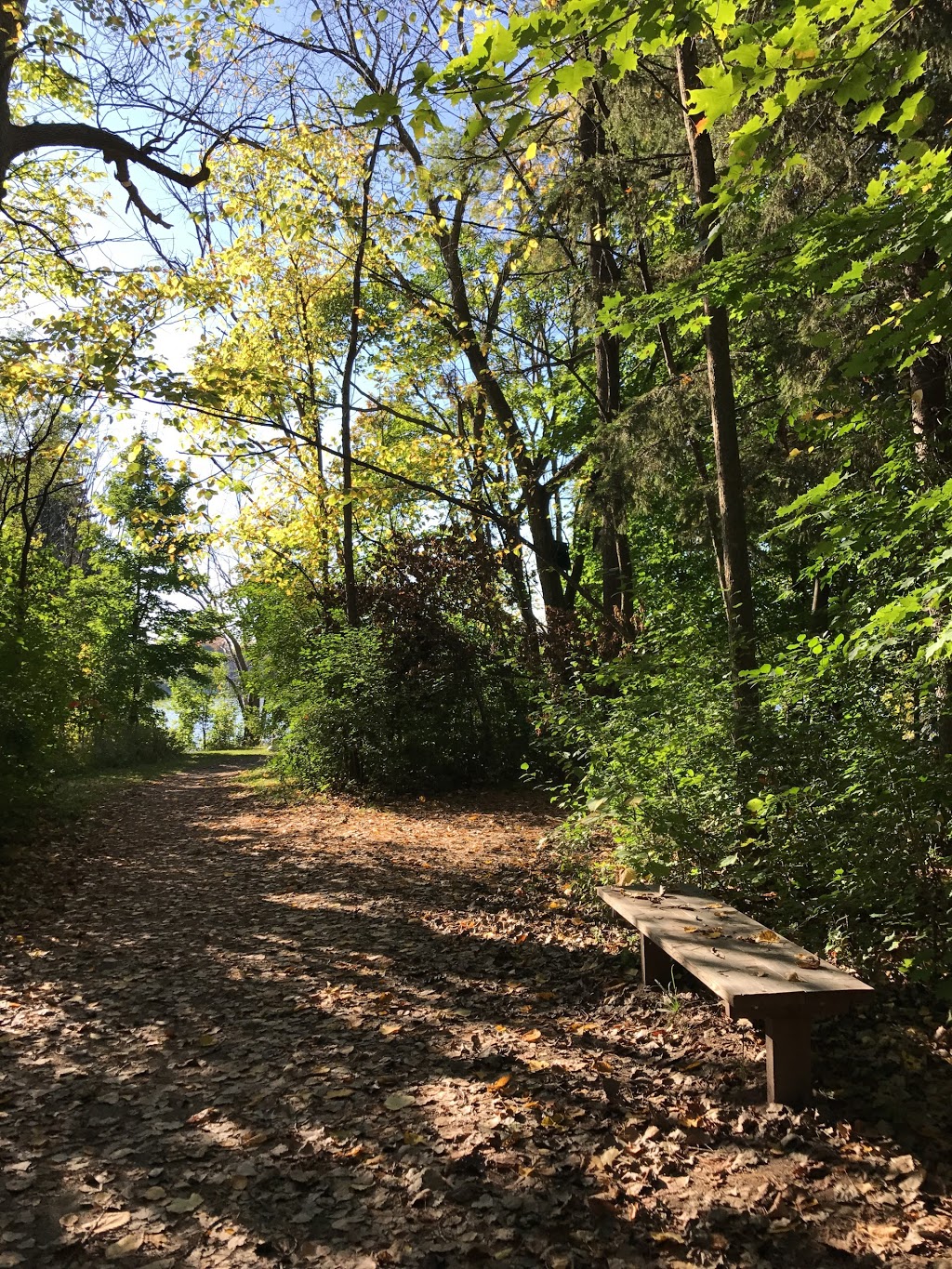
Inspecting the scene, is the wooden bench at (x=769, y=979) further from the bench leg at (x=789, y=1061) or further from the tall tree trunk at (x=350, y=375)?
the tall tree trunk at (x=350, y=375)

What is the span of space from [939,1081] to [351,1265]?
248cm

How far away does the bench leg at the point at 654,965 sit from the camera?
4.46 m

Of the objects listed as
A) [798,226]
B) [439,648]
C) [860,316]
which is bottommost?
[439,648]

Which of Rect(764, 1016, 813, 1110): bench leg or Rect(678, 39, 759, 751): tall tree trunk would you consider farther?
Rect(678, 39, 759, 751): tall tree trunk

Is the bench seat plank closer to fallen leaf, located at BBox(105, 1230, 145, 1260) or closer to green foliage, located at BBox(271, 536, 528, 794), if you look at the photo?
fallen leaf, located at BBox(105, 1230, 145, 1260)

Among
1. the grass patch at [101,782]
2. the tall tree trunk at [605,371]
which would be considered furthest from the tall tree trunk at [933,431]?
the grass patch at [101,782]

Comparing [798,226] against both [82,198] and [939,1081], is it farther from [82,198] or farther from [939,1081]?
[82,198]

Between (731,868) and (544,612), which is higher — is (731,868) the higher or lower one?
the lower one

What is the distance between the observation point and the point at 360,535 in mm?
16047

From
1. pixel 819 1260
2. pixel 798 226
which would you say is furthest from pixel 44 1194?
pixel 798 226

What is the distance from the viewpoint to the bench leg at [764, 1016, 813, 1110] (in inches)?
126

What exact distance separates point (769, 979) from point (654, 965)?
1405 mm

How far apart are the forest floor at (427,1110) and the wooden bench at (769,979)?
0.19 meters

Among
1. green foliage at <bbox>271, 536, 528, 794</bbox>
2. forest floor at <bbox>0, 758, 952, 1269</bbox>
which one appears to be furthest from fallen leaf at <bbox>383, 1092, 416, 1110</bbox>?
green foliage at <bbox>271, 536, 528, 794</bbox>
